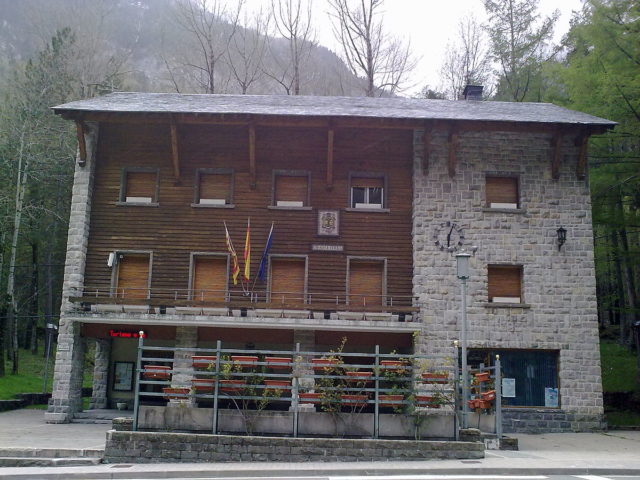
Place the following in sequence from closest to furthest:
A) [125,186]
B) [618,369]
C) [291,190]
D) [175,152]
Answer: [175,152] < [291,190] < [125,186] < [618,369]

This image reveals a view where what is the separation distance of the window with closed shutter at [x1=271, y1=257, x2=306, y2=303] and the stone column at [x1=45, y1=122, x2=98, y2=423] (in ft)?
20.5

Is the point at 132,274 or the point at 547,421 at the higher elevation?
the point at 132,274

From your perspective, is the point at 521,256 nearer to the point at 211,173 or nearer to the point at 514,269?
the point at 514,269

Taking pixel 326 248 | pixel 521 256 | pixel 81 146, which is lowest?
pixel 521 256

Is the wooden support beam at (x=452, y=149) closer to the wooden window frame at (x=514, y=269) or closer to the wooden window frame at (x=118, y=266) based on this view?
the wooden window frame at (x=514, y=269)

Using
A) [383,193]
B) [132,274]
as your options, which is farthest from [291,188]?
[132,274]

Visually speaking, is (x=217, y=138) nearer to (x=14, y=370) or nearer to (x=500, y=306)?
(x=500, y=306)

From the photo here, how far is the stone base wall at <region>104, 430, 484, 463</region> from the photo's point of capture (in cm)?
1160

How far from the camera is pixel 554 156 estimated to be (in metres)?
20.7

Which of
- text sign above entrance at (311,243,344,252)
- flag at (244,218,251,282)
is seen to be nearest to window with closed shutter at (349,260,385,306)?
text sign above entrance at (311,243,344,252)

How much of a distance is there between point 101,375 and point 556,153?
56.9 feet

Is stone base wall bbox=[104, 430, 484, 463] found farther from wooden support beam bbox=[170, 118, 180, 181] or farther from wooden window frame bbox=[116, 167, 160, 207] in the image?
wooden support beam bbox=[170, 118, 180, 181]

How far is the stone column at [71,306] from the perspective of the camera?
19.6 meters

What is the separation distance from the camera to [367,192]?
2148 cm
